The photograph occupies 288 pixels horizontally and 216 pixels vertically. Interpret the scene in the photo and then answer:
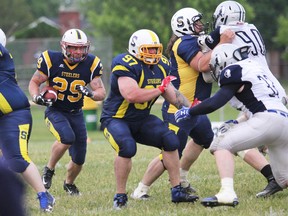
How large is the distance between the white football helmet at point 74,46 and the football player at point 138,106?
0.78 m

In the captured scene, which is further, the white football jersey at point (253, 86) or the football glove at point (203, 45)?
the football glove at point (203, 45)

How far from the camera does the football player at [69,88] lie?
6.93 metres

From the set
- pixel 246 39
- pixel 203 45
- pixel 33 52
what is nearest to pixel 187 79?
pixel 203 45

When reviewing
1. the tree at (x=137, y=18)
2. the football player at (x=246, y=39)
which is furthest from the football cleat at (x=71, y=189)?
the tree at (x=137, y=18)

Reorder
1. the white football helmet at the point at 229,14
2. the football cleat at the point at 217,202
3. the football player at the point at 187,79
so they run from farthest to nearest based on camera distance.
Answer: the white football helmet at the point at 229,14, the football player at the point at 187,79, the football cleat at the point at 217,202

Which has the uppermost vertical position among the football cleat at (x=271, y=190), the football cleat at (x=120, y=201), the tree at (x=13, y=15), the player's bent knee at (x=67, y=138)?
the player's bent knee at (x=67, y=138)

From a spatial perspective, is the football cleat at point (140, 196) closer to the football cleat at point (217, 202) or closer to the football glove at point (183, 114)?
the football glove at point (183, 114)

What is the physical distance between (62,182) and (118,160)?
1.97m

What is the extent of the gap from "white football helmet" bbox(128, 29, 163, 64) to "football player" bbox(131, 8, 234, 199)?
54cm

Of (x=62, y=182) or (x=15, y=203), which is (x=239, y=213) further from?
(x=15, y=203)

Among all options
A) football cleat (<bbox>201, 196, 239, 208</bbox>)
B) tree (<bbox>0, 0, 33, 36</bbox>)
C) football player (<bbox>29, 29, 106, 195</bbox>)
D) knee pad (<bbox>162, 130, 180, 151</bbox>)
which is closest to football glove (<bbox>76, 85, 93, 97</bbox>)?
football player (<bbox>29, 29, 106, 195</bbox>)

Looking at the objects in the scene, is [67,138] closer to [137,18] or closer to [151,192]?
[151,192]

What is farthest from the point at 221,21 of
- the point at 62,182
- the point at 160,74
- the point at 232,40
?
the point at 62,182

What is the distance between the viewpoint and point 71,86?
709 cm
